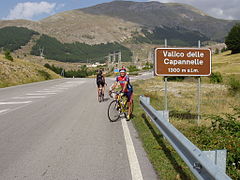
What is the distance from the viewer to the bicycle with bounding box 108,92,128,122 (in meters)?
9.02

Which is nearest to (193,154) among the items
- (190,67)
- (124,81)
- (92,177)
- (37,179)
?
(92,177)

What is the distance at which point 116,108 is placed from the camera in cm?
Result: 930

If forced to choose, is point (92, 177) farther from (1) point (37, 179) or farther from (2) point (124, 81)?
(2) point (124, 81)

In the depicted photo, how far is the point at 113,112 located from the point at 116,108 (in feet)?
0.77

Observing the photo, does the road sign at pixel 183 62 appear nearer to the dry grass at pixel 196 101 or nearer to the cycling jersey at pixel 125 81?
the cycling jersey at pixel 125 81

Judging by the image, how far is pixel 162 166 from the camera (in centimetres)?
472

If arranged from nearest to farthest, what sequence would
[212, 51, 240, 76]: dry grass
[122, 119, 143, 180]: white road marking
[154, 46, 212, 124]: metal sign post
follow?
1. [122, 119, 143, 180]: white road marking
2. [154, 46, 212, 124]: metal sign post
3. [212, 51, 240, 76]: dry grass

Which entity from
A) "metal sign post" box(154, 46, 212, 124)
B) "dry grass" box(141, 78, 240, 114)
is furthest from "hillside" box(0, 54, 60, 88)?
"metal sign post" box(154, 46, 212, 124)

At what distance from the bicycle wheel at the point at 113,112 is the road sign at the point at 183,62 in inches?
82.6

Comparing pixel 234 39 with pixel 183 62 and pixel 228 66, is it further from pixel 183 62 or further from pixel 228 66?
pixel 183 62

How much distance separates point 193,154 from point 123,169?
5.04 feet

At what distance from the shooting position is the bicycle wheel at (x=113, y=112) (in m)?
8.99

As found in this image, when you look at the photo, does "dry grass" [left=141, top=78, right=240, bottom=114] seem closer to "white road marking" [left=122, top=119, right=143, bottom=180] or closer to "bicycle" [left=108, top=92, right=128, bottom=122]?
"bicycle" [left=108, top=92, right=128, bottom=122]

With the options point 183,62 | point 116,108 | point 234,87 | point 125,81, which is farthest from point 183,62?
point 234,87
